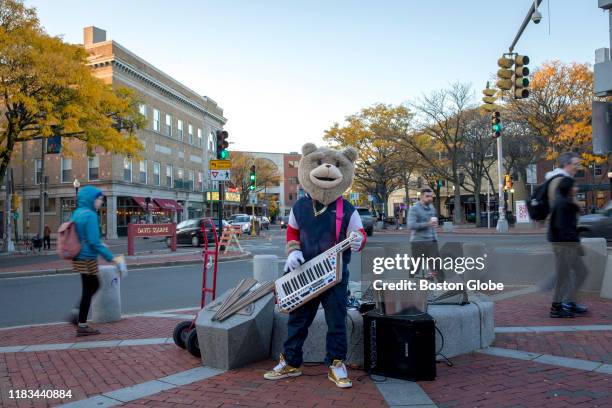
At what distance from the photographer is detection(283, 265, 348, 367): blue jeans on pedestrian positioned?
417 cm

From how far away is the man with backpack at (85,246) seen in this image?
5938mm

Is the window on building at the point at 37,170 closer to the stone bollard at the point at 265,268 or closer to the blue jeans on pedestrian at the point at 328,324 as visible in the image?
the stone bollard at the point at 265,268

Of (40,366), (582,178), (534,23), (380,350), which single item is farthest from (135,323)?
(582,178)

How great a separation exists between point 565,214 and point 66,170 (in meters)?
37.3

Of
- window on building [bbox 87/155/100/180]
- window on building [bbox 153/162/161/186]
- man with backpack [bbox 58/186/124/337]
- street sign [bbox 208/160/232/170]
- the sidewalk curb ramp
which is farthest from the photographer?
window on building [bbox 153/162/161/186]

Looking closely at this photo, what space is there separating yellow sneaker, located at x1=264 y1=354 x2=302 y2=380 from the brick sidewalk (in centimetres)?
6

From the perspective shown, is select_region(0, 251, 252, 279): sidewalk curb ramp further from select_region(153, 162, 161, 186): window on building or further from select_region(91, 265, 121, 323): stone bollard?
select_region(153, 162, 161, 186): window on building

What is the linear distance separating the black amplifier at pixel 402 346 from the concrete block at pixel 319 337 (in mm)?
256

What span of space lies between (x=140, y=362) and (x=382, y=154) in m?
37.6

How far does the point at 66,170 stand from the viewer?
36.9 metres

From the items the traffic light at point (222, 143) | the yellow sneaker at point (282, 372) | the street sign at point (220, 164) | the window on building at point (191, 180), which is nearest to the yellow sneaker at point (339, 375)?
the yellow sneaker at point (282, 372)

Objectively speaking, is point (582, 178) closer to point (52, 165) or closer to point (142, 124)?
point (142, 124)

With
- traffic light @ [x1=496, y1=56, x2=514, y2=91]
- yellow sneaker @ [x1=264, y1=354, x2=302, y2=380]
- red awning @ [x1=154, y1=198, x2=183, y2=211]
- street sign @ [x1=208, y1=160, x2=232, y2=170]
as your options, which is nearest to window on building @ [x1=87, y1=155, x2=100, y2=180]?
red awning @ [x1=154, y1=198, x2=183, y2=211]

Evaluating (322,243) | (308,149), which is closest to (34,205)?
(308,149)
